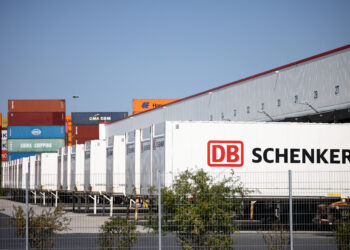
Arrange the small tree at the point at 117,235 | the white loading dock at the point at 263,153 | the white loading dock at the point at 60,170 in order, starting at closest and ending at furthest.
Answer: the small tree at the point at 117,235
the white loading dock at the point at 263,153
the white loading dock at the point at 60,170

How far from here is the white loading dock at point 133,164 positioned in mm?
23172

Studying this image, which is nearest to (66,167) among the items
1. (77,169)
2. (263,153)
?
(77,169)

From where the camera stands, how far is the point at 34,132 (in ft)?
Answer: 242

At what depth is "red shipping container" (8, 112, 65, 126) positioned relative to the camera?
245 feet

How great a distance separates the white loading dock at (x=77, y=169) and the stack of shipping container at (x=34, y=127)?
133 feet

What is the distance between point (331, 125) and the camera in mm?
23547

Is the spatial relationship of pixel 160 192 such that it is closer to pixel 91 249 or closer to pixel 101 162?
pixel 91 249

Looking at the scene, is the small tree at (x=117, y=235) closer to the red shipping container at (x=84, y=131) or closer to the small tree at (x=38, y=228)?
the small tree at (x=38, y=228)

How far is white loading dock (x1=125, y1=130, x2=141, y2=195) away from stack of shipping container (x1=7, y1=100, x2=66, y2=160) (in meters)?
50.5

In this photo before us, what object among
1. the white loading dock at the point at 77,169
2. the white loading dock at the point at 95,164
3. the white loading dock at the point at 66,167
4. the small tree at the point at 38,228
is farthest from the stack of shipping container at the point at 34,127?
the small tree at the point at 38,228

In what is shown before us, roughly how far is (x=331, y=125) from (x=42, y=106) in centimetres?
5748

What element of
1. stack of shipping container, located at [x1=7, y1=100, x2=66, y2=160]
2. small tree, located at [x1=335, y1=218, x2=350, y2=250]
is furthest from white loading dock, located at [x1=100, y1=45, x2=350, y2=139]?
stack of shipping container, located at [x1=7, y1=100, x2=66, y2=160]

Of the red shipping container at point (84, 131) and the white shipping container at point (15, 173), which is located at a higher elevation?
the red shipping container at point (84, 131)

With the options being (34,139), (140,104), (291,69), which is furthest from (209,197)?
(140,104)
